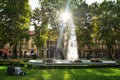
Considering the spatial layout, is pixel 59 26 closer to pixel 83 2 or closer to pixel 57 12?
pixel 57 12

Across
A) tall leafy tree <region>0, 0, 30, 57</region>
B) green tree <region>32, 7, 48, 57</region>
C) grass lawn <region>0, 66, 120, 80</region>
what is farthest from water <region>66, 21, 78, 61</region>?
grass lawn <region>0, 66, 120, 80</region>

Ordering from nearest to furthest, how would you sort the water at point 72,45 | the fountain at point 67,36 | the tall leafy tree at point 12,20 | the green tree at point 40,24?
1. the tall leafy tree at point 12,20
2. the water at point 72,45
3. the fountain at point 67,36
4. the green tree at point 40,24

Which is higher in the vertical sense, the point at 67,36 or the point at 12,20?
the point at 12,20

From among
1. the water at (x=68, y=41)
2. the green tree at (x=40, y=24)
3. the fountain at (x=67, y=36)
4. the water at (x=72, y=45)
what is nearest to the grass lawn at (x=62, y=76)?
the water at (x=68, y=41)

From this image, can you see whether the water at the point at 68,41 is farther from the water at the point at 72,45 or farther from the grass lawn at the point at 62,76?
the grass lawn at the point at 62,76

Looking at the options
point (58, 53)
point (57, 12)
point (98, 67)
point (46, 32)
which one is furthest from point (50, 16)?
point (98, 67)

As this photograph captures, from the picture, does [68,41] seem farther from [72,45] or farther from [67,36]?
[72,45]

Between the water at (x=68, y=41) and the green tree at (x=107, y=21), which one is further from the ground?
the green tree at (x=107, y=21)

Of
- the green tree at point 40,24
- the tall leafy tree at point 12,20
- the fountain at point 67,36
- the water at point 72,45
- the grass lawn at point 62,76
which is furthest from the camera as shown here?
the green tree at point 40,24

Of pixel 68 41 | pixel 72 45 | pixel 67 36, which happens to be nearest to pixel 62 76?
pixel 68 41

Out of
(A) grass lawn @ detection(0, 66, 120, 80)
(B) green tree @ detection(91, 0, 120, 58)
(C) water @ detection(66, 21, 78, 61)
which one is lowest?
(A) grass lawn @ detection(0, 66, 120, 80)

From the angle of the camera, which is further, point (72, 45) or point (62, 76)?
point (72, 45)

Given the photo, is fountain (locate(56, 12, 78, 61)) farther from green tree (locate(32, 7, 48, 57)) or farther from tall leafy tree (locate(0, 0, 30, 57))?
tall leafy tree (locate(0, 0, 30, 57))

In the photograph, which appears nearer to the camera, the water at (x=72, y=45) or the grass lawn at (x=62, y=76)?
the grass lawn at (x=62, y=76)
